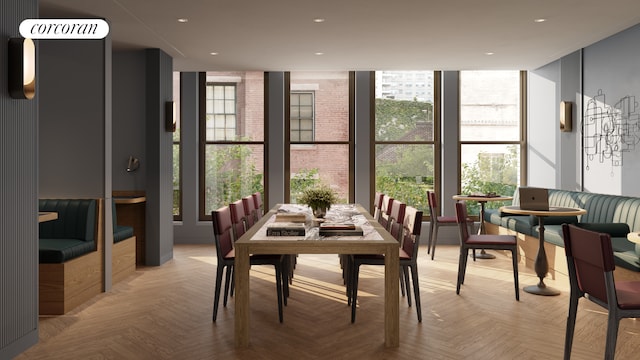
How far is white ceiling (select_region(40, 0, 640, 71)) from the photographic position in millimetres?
5031

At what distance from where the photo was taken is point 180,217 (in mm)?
8742

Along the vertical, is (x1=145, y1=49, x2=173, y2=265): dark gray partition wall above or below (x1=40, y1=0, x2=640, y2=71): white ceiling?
below

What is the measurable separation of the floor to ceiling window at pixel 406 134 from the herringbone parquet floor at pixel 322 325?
9.82 ft

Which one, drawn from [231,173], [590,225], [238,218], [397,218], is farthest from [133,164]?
[590,225]

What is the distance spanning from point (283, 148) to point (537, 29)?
4391 millimetres

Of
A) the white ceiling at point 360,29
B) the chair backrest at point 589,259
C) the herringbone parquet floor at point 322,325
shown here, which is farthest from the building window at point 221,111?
the chair backrest at point 589,259

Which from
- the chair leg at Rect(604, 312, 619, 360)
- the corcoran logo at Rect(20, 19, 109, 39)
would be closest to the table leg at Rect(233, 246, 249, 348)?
the corcoran logo at Rect(20, 19, 109, 39)

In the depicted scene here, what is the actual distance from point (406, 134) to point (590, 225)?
12.6 feet

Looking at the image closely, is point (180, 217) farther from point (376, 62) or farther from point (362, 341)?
point (362, 341)

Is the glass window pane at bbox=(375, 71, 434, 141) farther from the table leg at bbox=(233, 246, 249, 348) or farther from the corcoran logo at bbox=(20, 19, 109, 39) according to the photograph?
the corcoran logo at bbox=(20, 19, 109, 39)

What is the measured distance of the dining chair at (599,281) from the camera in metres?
2.73

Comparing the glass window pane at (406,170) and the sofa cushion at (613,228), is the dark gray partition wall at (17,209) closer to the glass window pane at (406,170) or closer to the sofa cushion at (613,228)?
the sofa cushion at (613,228)

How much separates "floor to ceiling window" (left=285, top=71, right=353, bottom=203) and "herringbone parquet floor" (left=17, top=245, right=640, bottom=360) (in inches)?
121

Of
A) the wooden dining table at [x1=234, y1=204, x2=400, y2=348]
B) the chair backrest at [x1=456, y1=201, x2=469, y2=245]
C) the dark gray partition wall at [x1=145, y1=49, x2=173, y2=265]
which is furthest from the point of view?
the dark gray partition wall at [x1=145, y1=49, x2=173, y2=265]
